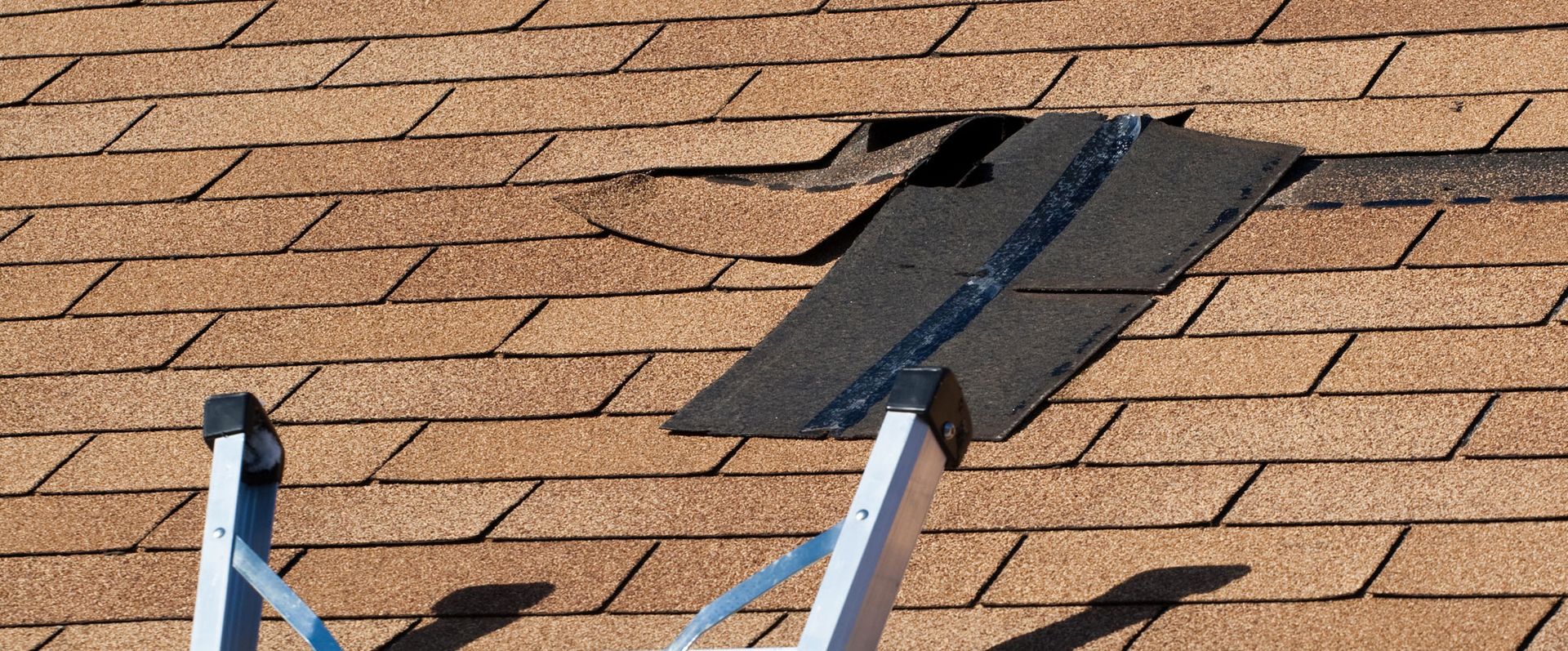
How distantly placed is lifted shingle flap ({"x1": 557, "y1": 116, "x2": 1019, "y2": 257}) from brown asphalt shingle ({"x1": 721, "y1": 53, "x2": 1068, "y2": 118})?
0.26 ft

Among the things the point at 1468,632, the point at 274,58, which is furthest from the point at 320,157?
the point at 1468,632

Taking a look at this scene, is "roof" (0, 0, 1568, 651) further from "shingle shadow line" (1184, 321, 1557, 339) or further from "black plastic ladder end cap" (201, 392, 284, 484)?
"black plastic ladder end cap" (201, 392, 284, 484)

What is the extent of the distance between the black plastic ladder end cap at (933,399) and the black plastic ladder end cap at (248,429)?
83 centimetres

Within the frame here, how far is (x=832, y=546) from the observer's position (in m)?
2.13

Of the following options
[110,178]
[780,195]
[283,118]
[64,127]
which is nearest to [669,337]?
[780,195]

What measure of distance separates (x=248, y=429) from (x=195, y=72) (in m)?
1.76

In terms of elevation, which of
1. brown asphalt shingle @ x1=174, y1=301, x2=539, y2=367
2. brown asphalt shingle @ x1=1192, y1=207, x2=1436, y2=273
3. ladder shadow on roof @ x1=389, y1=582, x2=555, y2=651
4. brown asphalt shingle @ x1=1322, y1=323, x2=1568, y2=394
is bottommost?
ladder shadow on roof @ x1=389, y1=582, x2=555, y2=651

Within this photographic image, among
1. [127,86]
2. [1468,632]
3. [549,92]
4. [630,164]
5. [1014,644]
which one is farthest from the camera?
[127,86]

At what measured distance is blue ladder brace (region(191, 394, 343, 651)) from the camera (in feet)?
7.22

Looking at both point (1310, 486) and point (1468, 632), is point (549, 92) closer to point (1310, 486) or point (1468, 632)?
point (1310, 486)

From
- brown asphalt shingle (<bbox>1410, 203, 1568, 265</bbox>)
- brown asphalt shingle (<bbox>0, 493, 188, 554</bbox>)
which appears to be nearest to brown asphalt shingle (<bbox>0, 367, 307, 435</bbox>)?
brown asphalt shingle (<bbox>0, 493, 188, 554</bbox>)

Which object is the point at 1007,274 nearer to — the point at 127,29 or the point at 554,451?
the point at 554,451

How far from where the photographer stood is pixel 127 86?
12.9 feet

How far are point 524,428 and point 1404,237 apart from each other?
A: 53.6 inches
